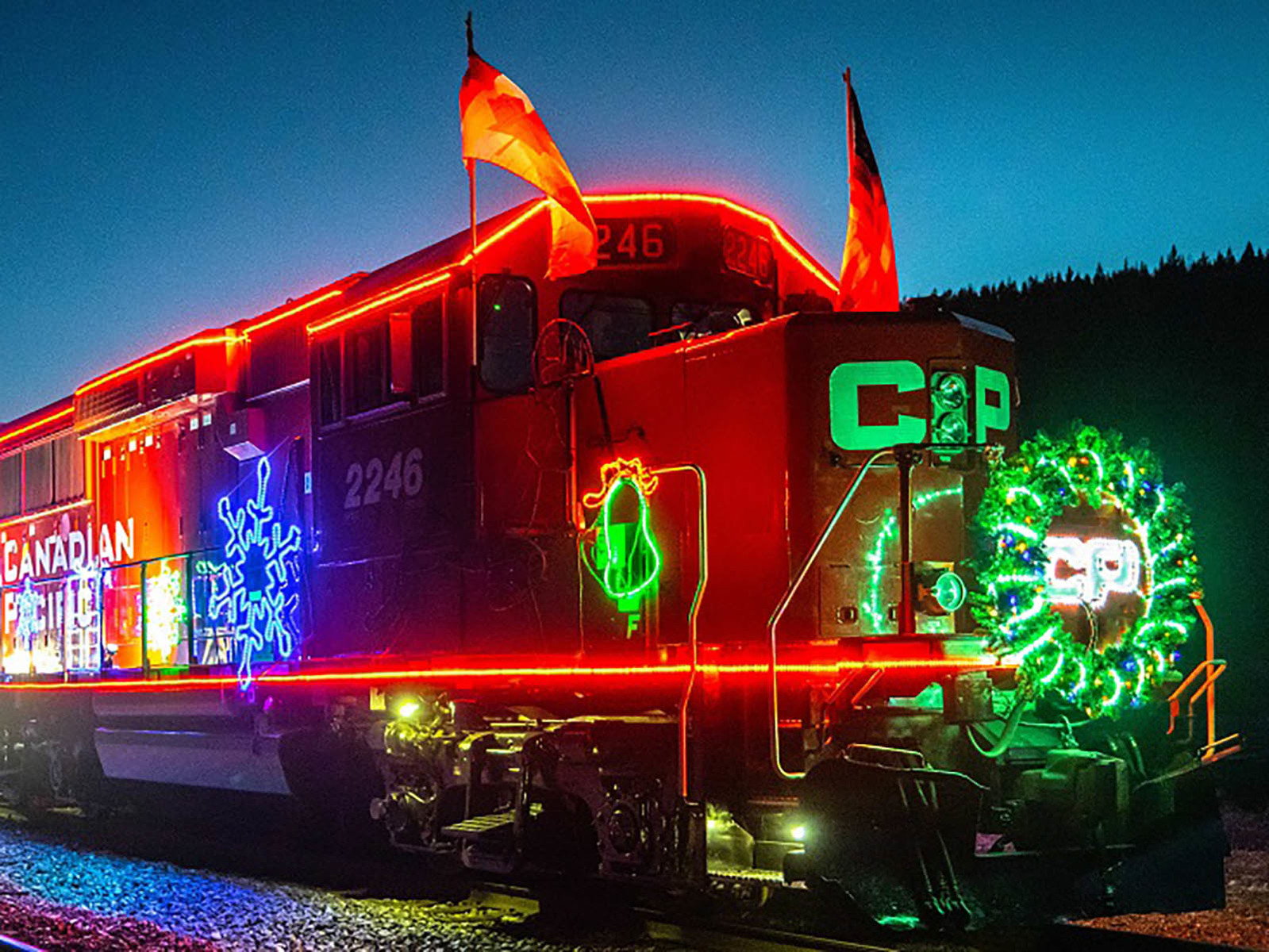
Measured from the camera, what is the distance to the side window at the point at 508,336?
8.32m

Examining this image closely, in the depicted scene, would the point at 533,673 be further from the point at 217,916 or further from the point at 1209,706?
the point at 1209,706

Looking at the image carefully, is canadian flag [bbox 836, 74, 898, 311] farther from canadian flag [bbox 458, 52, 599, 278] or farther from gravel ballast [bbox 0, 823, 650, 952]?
gravel ballast [bbox 0, 823, 650, 952]

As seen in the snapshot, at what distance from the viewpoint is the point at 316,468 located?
9.95 meters

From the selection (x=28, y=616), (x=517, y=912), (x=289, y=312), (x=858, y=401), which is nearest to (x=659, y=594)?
(x=858, y=401)

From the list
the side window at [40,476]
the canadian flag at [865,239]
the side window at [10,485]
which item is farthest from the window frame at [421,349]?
the side window at [10,485]

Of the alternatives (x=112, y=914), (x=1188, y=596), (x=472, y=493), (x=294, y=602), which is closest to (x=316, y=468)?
(x=294, y=602)

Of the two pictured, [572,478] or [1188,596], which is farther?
[572,478]

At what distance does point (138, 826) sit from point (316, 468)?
171 inches

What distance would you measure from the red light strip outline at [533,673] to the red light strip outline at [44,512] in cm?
278

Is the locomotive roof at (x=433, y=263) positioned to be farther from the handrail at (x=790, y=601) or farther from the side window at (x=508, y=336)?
the handrail at (x=790, y=601)

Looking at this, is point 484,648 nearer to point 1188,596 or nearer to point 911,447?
point 911,447

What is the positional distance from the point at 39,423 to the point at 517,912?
9.43 meters

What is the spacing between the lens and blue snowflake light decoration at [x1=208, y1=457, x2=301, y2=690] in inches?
402

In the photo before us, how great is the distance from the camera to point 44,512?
598 inches
